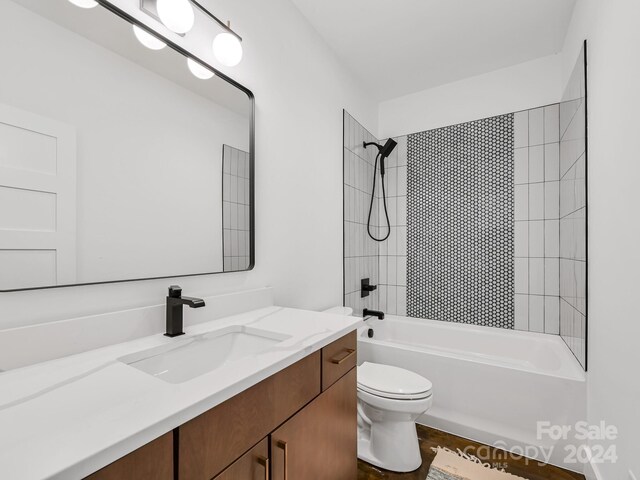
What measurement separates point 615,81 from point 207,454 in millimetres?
1841

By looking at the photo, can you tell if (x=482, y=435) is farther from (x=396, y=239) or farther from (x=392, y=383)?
(x=396, y=239)

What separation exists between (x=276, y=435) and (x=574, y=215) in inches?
80.0

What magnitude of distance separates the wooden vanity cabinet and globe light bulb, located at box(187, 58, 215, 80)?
3.83ft

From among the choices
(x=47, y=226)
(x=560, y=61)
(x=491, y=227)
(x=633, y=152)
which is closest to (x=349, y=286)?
(x=491, y=227)

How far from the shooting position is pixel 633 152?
1081mm

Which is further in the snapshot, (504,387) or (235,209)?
(504,387)

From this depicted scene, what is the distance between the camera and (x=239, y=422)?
749 mm

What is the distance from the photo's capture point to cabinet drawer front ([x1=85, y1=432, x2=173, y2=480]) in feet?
1.65

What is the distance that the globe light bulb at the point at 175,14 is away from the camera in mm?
1072

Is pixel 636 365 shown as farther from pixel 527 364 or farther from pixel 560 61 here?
pixel 560 61

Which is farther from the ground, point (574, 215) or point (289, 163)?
point (289, 163)

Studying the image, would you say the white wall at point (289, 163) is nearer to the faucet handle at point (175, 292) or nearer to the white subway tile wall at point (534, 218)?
the faucet handle at point (175, 292)

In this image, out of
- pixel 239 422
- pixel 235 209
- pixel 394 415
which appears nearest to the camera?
pixel 239 422

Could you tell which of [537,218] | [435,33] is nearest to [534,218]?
[537,218]
